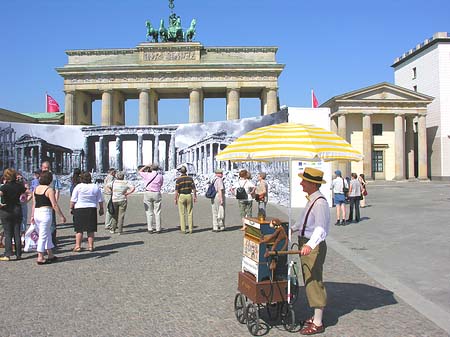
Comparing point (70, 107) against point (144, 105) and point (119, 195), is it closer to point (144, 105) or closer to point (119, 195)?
point (144, 105)

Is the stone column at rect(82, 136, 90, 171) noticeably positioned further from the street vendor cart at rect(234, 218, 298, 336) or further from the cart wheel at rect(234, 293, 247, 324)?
the street vendor cart at rect(234, 218, 298, 336)

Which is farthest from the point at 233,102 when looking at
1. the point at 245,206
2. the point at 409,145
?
the point at 245,206

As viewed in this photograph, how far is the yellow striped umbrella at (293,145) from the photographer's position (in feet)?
16.8

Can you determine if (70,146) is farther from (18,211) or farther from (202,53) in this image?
(202,53)

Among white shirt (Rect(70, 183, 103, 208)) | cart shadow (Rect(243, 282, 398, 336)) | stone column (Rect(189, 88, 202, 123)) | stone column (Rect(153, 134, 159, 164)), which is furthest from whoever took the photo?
stone column (Rect(189, 88, 202, 123))

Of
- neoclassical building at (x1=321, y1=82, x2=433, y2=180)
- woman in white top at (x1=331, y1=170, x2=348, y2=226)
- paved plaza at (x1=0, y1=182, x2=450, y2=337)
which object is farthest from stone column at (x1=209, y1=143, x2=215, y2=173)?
neoclassical building at (x1=321, y1=82, x2=433, y2=180)

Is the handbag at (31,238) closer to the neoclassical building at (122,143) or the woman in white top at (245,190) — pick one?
the woman in white top at (245,190)

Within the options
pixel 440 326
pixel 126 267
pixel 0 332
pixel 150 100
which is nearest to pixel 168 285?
pixel 126 267

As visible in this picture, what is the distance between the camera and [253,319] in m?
4.81

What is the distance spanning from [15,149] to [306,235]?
22813mm

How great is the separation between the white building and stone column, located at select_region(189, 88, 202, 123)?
3131cm

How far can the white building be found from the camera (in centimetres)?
5709

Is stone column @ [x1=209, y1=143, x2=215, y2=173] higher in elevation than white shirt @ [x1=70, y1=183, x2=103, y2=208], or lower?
higher

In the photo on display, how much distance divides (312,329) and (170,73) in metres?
49.4
